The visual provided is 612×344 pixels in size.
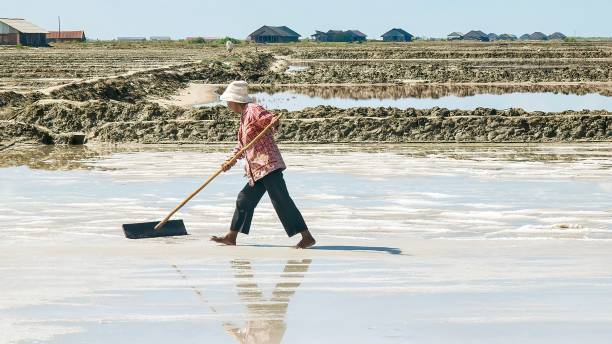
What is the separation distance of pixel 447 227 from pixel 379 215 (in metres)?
0.99

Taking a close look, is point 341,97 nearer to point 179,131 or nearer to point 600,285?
point 179,131

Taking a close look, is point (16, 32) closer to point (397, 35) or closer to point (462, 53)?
point (462, 53)

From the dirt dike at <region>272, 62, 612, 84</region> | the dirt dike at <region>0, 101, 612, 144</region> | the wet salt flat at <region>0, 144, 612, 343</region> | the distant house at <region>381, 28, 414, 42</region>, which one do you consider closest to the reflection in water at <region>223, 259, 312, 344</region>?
the wet salt flat at <region>0, 144, 612, 343</region>

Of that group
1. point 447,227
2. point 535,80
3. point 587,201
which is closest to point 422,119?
point 587,201

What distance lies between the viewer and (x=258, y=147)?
9.41m

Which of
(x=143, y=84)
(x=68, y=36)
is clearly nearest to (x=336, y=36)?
(x=68, y=36)

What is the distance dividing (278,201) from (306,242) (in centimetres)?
41

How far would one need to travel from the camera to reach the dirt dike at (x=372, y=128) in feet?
66.5

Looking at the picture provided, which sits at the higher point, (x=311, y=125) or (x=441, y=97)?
(x=311, y=125)

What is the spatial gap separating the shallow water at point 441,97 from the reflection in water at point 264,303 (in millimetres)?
21330

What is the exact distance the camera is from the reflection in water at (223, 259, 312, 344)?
247 inches

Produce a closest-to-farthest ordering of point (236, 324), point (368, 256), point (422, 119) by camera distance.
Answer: point (236, 324) → point (368, 256) → point (422, 119)

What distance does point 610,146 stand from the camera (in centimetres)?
1884

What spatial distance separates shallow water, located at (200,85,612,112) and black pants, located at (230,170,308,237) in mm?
20287
